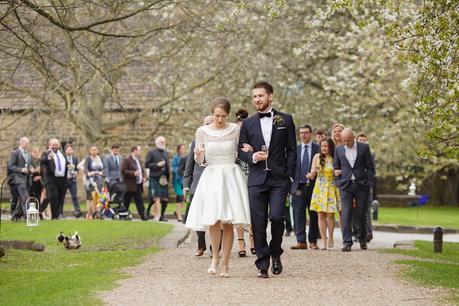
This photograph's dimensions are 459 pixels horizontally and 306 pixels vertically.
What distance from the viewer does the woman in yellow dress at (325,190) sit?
730 inches

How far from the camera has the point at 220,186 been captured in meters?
13.5

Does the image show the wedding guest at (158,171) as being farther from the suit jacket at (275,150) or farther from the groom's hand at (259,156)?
the groom's hand at (259,156)

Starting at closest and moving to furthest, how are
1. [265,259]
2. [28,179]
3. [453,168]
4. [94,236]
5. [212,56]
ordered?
[265,259] < [94,236] < [28,179] < [212,56] < [453,168]

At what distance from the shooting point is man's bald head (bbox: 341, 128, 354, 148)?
18344 millimetres

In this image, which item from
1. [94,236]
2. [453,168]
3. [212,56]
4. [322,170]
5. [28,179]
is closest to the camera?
[322,170]

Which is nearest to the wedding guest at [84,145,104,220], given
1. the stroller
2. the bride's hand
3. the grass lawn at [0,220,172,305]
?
the stroller

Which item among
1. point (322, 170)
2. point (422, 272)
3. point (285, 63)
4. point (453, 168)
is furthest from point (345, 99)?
point (422, 272)

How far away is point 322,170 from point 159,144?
1013 cm

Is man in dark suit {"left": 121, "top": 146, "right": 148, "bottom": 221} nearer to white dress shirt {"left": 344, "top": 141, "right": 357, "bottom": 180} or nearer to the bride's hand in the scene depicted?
white dress shirt {"left": 344, "top": 141, "right": 357, "bottom": 180}

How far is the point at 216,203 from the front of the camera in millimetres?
13523

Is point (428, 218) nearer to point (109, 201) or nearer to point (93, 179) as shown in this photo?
point (109, 201)

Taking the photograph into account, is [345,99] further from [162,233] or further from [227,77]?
[162,233]

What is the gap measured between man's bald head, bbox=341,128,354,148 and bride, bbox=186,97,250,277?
4.76 metres

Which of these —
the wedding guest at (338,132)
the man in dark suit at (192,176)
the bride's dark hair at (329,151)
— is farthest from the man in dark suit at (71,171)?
the man in dark suit at (192,176)
